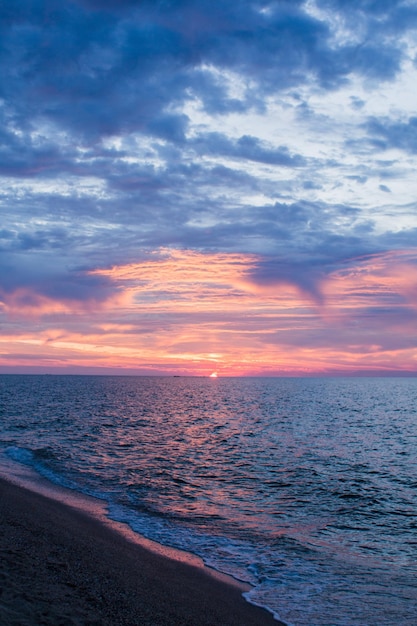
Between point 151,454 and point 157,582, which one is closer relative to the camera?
point 157,582

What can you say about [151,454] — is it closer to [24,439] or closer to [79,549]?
[24,439]

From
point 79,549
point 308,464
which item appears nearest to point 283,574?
point 79,549

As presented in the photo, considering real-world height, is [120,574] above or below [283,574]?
above

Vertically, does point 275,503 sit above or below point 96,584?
below

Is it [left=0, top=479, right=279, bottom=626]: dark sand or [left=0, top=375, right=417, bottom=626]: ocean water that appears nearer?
[left=0, top=479, right=279, bottom=626]: dark sand

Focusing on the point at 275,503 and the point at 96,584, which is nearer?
the point at 96,584

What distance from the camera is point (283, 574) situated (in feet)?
47.7

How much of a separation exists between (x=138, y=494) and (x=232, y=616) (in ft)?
43.8

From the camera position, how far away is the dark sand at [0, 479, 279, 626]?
9.15m

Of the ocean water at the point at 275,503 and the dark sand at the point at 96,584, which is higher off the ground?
the dark sand at the point at 96,584

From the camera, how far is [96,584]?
11172 millimetres

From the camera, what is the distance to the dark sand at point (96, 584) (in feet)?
30.0

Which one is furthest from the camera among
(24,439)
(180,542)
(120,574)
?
(24,439)

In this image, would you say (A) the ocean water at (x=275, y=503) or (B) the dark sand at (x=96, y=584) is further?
(A) the ocean water at (x=275, y=503)
